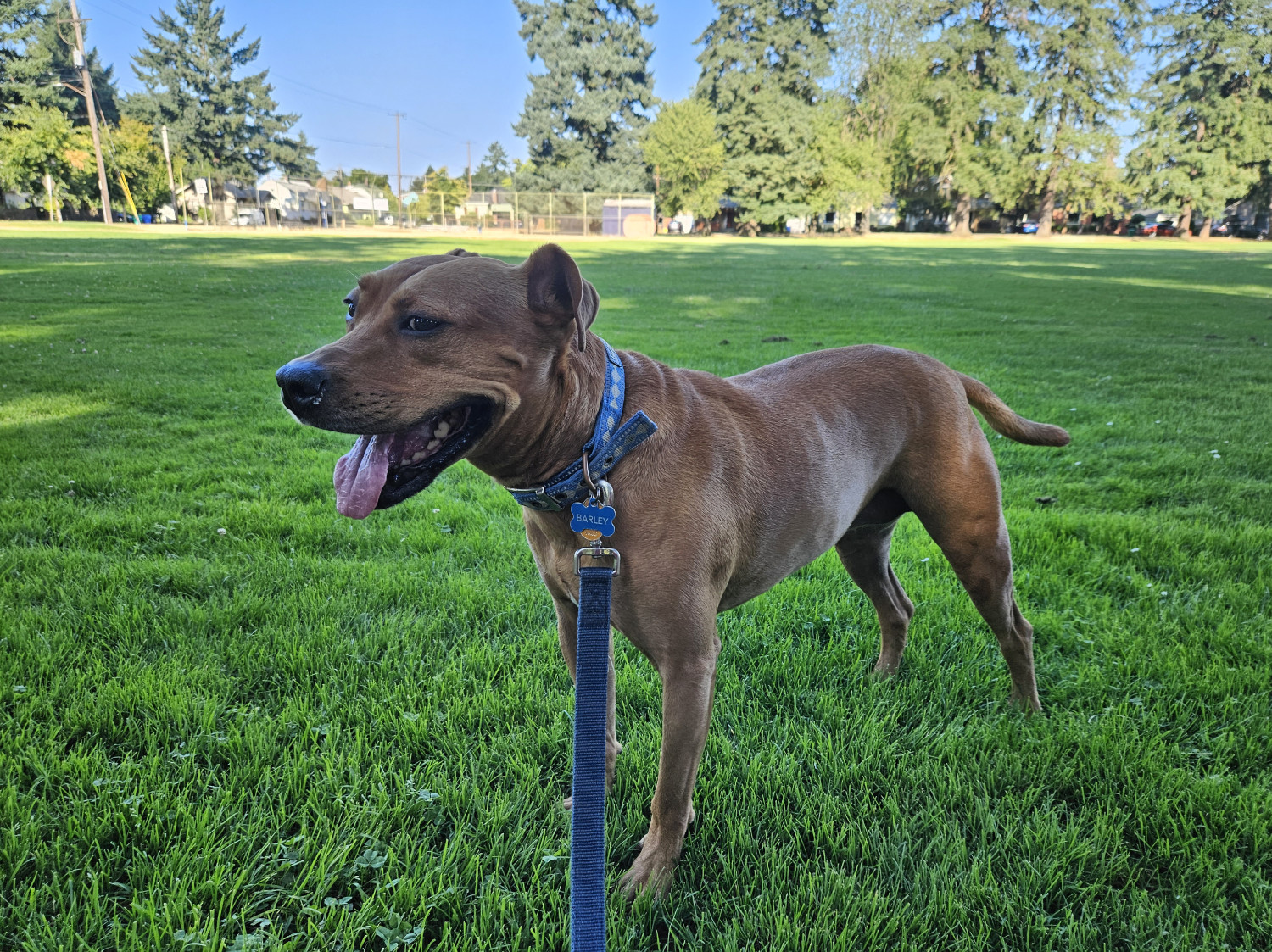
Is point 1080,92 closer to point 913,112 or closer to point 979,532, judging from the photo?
point 913,112

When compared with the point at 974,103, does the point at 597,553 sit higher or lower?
lower

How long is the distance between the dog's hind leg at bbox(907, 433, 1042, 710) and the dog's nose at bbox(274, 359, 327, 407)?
2.33 meters

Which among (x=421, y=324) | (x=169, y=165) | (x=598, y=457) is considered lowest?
(x=598, y=457)

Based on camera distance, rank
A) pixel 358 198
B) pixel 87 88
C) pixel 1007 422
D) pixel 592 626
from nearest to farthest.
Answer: pixel 592 626
pixel 1007 422
pixel 87 88
pixel 358 198

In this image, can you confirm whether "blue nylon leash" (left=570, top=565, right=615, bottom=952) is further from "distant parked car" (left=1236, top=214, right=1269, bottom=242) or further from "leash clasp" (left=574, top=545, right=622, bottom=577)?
"distant parked car" (left=1236, top=214, right=1269, bottom=242)

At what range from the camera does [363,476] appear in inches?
85.4

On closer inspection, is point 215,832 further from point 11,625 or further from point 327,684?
point 11,625

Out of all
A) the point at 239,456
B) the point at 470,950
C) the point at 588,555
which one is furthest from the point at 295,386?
the point at 239,456

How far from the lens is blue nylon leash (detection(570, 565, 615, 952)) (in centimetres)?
168

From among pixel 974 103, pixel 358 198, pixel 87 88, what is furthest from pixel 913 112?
pixel 358 198

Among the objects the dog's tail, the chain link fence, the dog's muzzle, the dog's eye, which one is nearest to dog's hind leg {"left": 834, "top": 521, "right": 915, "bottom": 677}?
the dog's tail

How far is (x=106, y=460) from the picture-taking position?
5648mm

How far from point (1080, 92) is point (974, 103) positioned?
300 inches

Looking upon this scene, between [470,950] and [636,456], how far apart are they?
58.8 inches
